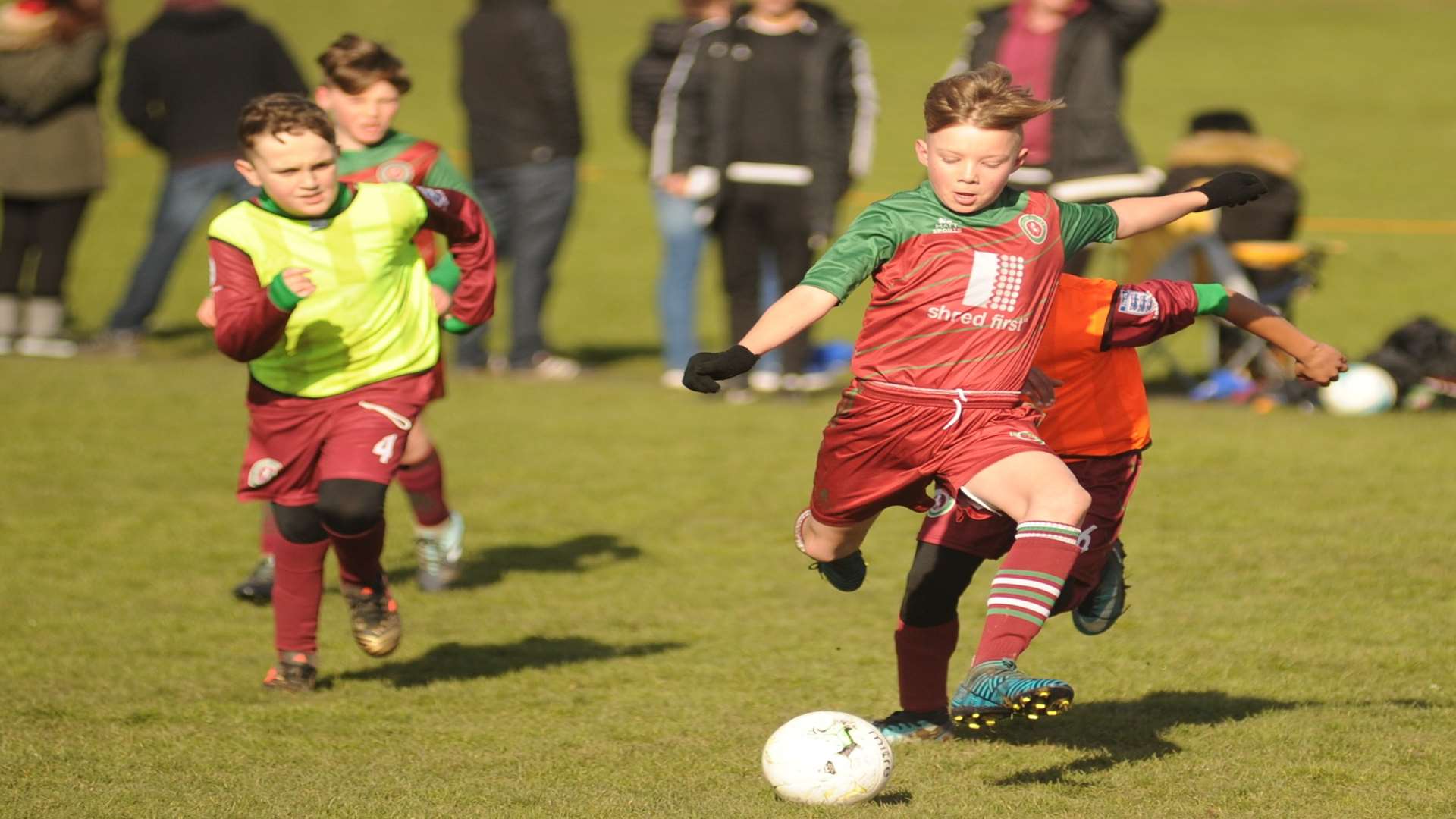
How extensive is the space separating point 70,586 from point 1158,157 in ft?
56.4

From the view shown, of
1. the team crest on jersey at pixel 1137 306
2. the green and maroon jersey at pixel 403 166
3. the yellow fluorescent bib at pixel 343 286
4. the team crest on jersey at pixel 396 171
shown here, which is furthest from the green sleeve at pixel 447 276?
the team crest on jersey at pixel 1137 306

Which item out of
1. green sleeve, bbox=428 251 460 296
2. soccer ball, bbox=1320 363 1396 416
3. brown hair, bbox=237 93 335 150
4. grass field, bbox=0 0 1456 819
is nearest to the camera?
grass field, bbox=0 0 1456 819

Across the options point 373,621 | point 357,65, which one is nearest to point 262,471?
point 373,621

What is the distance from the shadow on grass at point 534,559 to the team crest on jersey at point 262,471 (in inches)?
69.2

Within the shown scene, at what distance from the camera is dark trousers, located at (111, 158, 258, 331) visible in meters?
12.9

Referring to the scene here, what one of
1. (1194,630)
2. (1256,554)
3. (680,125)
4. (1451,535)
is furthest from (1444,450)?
(680,125)

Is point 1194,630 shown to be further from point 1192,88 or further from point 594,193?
point 1192,88

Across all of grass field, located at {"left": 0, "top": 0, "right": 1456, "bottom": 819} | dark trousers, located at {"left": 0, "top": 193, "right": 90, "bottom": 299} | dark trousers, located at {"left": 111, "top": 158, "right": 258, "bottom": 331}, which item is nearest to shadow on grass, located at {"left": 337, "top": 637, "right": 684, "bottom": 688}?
grass field, located at {"left": 0, "top": 0, "right": 1456, "bottom": 819}

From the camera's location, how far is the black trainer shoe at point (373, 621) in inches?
237

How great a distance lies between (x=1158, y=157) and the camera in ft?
73.8

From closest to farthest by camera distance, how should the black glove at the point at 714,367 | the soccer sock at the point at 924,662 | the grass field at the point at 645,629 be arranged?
the black glove at the point at 714,367, the grass field at the point at 645,629, the soccer sock at the point at 924,662

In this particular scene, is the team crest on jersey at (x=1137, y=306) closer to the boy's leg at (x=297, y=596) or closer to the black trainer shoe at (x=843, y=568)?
the black trainer shoe at (x=843, y=568)

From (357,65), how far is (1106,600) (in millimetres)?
3557

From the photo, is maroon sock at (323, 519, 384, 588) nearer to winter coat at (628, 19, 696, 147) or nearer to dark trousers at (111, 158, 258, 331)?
winter coat at (628, 19, 696, 147)
